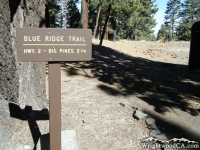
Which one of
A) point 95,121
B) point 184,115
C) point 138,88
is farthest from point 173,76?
point 95,121

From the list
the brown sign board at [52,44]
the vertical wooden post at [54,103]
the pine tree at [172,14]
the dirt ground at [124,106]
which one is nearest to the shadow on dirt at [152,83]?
the dirt ground at [124,106]

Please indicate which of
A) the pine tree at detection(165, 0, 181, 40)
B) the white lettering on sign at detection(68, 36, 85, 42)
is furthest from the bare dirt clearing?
the pine tree at detection(165, 0, 181, 40)

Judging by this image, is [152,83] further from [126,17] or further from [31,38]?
[126,17]

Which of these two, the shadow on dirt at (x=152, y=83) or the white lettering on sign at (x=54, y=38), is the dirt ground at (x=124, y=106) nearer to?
the shadow on dirt at (x=152, y=83)

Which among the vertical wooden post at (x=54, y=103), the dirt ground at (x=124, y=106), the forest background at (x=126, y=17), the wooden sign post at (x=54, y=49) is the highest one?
the forest background at (x=126, y=17)

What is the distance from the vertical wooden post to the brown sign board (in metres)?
0.15

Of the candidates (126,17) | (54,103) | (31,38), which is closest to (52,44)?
(31,38)

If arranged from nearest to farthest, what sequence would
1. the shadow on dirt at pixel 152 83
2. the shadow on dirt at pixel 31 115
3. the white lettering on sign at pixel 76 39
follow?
the white lettering on sign at pixel 76 39, the shadow on dirt at pixel 31 115, the shadow on dirt at pixel 152 83

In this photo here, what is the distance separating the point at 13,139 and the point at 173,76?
508 cm

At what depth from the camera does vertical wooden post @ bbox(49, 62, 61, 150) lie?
8.11 feet

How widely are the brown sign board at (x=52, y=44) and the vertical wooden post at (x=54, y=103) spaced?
0.15 m

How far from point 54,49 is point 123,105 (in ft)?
8.07

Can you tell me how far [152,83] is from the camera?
594 cm

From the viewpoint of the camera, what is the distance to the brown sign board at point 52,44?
91.1 inches
